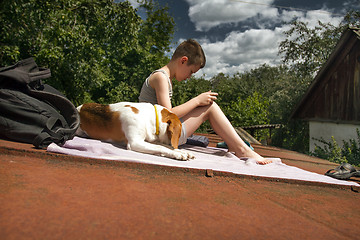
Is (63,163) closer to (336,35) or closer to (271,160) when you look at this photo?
(271,160)

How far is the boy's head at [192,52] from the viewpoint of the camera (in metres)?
3.08

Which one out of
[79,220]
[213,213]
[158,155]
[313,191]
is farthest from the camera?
[158,155]

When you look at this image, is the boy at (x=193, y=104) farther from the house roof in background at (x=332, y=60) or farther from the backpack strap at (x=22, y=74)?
the house roof in background at (x=332, y=60)

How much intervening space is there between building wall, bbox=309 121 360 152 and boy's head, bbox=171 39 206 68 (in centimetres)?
1147

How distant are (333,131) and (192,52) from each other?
12.8 metres

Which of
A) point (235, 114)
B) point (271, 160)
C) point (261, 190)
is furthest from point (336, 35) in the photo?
point (261, 190)

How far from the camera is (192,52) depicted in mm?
3080

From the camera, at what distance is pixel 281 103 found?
58.8ft

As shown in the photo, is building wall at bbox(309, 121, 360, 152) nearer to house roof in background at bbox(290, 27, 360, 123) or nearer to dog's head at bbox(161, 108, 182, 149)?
house roof in background at bbox(290, 27, 360, 123)

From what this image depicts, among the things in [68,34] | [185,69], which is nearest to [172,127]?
[185,69]

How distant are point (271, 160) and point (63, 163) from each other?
83.1 inches

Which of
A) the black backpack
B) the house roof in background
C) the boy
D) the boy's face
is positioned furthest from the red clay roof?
the house roof in background

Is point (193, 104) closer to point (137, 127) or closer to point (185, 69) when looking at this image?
point (185, 69)

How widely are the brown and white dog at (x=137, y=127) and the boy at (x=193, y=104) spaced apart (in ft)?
1.07
